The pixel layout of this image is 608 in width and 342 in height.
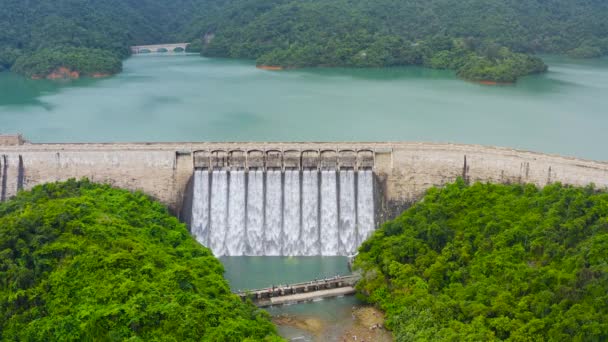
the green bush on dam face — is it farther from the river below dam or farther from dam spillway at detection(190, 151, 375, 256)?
dam spillway at detection(190, 151, 375, 256)

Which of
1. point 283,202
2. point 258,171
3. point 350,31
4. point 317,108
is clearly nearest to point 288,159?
point 258,171

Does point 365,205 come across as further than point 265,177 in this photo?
No

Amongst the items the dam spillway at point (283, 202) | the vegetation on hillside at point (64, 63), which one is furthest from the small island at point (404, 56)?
the dam spillway at point (283, 202)

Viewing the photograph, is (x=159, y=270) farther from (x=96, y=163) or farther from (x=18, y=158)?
(x=18, y=158)

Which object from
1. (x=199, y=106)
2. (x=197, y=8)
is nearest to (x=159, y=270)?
(x=199, y=106)

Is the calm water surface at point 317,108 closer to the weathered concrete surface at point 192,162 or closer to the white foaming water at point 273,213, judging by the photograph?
the weathered concrete surface at point 192,162

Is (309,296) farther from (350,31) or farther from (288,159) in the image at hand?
(350,31)
